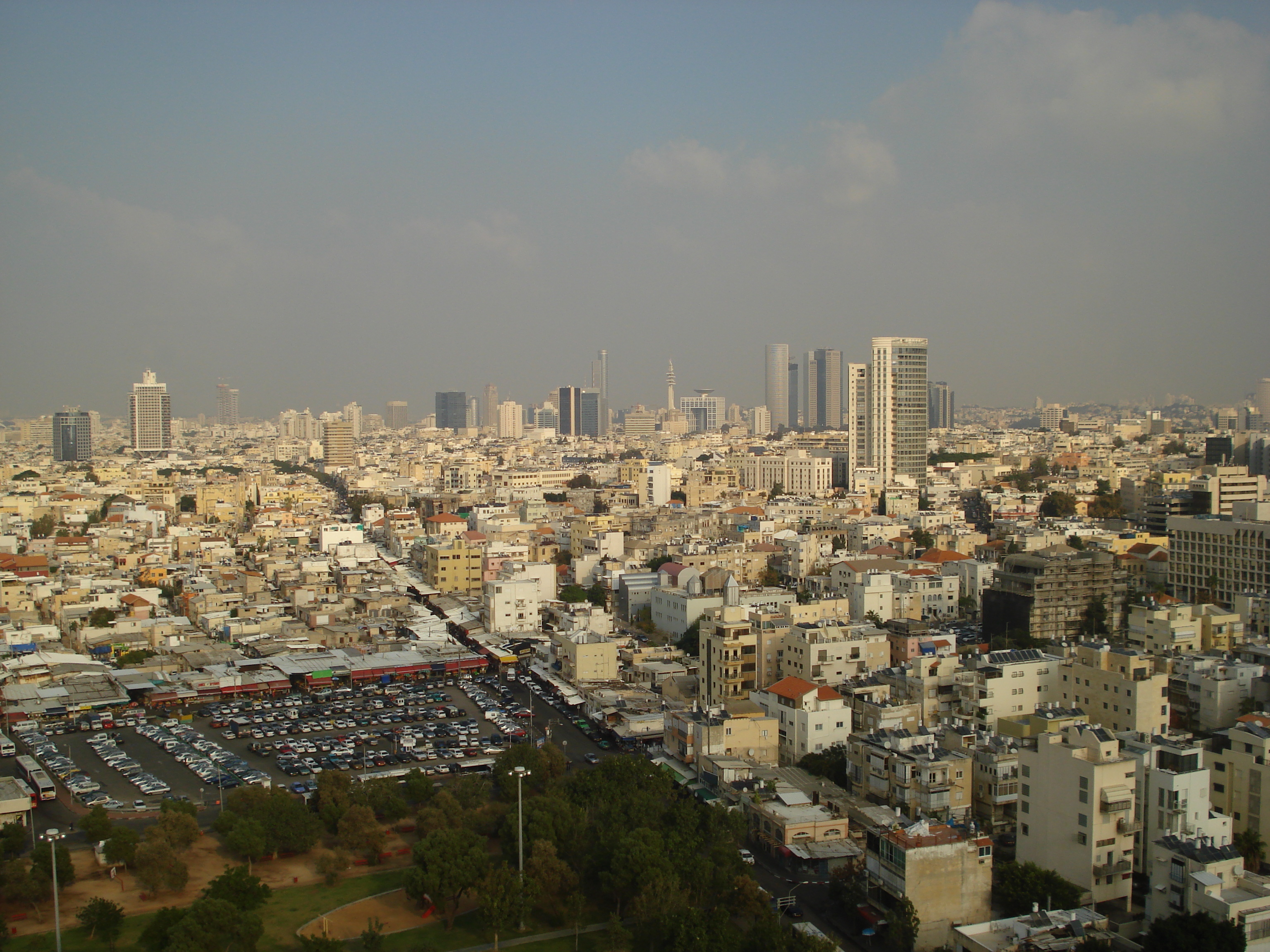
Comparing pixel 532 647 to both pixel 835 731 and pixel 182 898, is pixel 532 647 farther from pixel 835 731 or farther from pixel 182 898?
pixel 182 898

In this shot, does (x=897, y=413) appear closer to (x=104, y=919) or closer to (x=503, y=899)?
(x=503, y=899)

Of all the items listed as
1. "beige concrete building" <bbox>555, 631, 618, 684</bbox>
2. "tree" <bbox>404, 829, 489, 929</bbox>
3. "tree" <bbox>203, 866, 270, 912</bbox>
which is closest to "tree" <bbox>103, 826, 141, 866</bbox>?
"tree" <bbox>203, 866, 270, 912</bbox>

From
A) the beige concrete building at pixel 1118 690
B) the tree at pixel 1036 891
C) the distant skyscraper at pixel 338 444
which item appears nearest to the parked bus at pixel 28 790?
the tree at pixel 1036 891

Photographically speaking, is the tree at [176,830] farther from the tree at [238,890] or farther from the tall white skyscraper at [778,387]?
the tall white skyscraper at [778,387]

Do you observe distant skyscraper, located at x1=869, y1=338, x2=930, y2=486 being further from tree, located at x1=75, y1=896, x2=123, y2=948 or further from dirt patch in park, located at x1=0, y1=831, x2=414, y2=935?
tree, located at x1=75, y1=896, x2=123, y2=948

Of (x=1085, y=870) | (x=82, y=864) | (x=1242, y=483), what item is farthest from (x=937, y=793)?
(x=1242, y=483)
